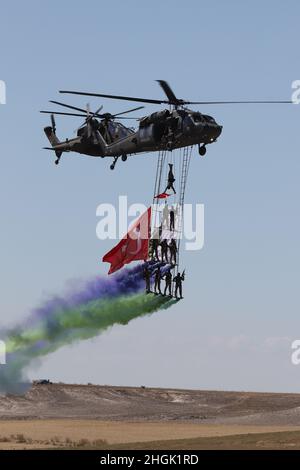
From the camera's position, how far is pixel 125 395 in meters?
194

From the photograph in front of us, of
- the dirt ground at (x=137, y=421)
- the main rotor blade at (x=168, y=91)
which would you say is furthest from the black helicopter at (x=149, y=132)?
the dirt ground at (x=137, y=421)

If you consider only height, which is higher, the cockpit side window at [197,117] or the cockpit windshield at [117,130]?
the cockpit windshield at [117,130]

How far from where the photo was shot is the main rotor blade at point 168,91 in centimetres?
7138

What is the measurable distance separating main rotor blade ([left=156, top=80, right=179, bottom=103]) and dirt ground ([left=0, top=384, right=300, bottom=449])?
2318 cm

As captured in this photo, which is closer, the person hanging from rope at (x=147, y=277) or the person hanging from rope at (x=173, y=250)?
the person hanging from rope at (x=147, y=277)

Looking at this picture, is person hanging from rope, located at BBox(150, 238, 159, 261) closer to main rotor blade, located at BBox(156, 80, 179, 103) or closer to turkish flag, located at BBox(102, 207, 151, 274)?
turkish flag, located at BBox(102, 207, 151, 274)

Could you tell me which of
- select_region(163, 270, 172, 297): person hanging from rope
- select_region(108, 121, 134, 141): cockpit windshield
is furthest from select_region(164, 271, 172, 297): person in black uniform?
select_region(108, 121, 134, 141): cockpit windshield

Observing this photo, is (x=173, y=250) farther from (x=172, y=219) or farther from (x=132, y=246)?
(x=132, y=246)

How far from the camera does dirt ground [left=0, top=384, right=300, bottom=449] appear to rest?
77125mm

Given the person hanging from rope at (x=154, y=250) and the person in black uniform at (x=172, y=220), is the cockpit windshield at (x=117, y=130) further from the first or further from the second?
the person hanging from rope at (x=154, y=250)

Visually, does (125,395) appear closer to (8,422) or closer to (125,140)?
(8,422)

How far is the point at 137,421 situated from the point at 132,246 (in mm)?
59061

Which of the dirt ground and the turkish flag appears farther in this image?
the dirt ground

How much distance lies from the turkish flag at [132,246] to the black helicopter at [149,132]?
198 inches
